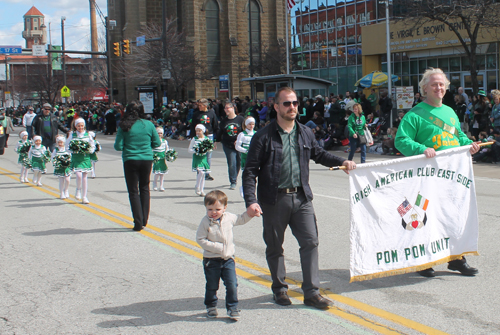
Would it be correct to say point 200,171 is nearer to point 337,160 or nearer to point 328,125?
point 337,160

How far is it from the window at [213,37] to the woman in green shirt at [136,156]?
148 ft

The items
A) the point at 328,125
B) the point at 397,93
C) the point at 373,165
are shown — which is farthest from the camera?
the point at 328,125

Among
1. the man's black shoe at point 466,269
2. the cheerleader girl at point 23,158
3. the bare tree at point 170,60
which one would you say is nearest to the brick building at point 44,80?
the bare tree at point 170,60

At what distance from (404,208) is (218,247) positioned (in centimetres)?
179

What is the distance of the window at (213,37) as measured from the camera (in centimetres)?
5281

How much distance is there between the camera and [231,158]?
12312mm

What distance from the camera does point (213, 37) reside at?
53219 millimetres

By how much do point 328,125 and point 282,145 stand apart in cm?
1766

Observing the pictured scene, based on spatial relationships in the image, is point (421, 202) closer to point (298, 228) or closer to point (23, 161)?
point (298, 228)

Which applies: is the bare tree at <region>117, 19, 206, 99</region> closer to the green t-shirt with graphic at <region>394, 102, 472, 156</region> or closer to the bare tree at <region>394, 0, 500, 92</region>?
the bare tree at <region>394, 0, 500, 92</region>

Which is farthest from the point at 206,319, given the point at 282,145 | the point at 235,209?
the point at 235,209

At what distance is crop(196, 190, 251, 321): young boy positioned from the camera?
469cm

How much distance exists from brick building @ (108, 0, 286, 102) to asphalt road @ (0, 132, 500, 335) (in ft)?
135

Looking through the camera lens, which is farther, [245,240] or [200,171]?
[200,171]
